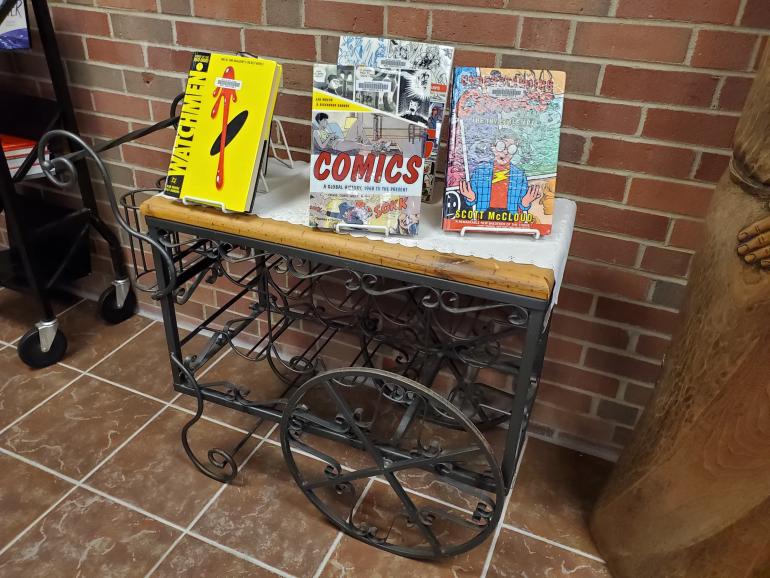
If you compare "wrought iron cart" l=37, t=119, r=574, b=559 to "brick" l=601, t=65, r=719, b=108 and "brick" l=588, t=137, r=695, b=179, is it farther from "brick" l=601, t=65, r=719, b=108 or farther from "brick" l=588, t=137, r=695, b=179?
"brick" l=601, t=65, r=719, b=108

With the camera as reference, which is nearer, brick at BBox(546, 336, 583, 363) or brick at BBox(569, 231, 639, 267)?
brick at BBox(569, 231, 639, 267)

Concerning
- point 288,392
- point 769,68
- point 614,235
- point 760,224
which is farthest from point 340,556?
point 769,68

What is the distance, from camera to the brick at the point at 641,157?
1.26m

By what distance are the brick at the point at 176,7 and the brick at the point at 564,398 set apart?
4.47 feet

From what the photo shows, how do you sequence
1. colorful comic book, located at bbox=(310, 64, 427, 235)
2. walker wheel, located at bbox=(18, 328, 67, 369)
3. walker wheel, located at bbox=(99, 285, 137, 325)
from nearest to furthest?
colorful comic book, located at bbox=(310, 64, 427, 235)
walker wheel, located at bbox=(18, 328, 67, 369)
walker wheel, located at bbox=(99, 285, 137, 325)

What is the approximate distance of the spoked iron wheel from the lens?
119 centimetres

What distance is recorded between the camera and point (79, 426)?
65.7 inches

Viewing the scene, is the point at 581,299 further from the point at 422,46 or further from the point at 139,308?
the point at 139,308

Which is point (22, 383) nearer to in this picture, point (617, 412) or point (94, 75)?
point (94, 75)

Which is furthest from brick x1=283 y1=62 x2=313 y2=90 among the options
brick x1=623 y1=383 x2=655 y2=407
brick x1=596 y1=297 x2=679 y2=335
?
brick x1=623 y1=383 x2=655 y2=407

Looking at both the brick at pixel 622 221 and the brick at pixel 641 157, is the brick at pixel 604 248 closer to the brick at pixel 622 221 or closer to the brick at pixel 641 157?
the brick at pixel 622 221

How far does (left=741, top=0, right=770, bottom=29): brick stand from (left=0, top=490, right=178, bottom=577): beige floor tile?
1.60m

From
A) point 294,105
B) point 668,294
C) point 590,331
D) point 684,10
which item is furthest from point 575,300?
point 294,105

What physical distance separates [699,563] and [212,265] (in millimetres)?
1137
